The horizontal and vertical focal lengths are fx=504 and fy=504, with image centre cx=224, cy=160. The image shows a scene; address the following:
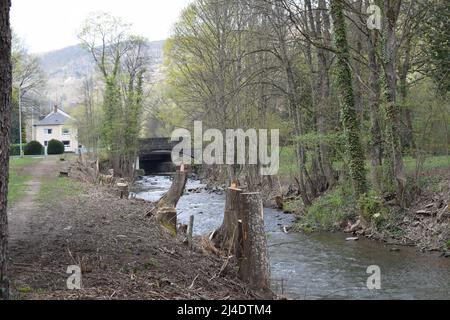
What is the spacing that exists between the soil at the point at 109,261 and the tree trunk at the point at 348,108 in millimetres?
8960

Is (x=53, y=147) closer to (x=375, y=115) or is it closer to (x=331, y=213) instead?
(x=331, y=213)

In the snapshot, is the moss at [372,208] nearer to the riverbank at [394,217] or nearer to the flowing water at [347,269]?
the riverbank at [394,217]

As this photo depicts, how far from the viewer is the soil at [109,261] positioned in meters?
6.41

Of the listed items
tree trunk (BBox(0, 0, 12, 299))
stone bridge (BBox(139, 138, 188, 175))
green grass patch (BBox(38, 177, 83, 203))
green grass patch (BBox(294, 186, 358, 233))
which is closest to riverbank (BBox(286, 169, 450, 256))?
green grass patch (BBox(294, 186, 358, 233))

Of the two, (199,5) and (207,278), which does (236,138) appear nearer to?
(199,5)

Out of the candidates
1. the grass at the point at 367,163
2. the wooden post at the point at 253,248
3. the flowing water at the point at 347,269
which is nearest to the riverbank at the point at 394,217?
the grass at the point at 367,163

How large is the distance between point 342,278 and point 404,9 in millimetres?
13922

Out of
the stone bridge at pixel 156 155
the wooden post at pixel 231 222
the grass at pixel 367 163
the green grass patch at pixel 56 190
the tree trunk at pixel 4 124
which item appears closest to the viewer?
the tree trunk at pixel 4 124

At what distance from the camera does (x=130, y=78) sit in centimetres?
5138

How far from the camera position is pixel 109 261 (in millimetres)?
7668

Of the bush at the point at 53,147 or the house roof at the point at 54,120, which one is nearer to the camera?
the bush at the point at 53,147

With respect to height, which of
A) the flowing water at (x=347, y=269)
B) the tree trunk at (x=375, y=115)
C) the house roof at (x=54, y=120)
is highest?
the house roof at (x=54, y=120)

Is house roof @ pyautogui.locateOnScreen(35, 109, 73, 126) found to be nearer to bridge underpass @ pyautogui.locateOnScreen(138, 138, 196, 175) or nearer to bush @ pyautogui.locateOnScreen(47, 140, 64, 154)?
bridge underpass @ pyautogui.locateOnScreen(138, 138, 196, 175)

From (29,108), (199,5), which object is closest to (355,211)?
(199,5)
